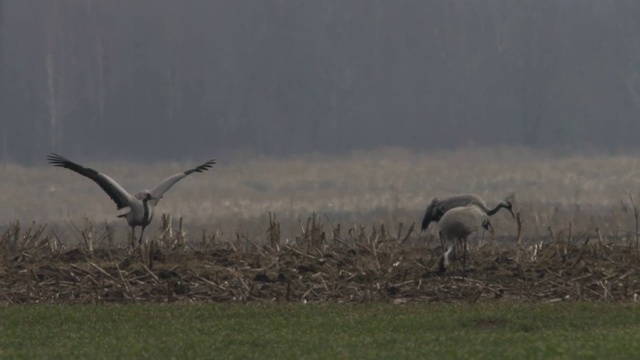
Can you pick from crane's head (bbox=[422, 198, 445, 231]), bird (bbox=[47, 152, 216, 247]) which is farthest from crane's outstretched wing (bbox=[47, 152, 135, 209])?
crane's head (bbox=[422, 198, 445, 231])

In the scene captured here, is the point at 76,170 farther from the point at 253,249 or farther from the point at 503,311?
the point at 503,311

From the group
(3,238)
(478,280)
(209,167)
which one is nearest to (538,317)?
(478,280)

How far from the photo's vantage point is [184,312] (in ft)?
80.2

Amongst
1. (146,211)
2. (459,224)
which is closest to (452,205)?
(459,224)

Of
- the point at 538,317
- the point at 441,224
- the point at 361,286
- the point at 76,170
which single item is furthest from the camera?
the point at 76,170

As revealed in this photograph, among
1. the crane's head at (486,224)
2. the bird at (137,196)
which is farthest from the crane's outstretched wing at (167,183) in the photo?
the crane's head at (486,224)

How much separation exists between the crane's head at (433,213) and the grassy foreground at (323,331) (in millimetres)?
8953

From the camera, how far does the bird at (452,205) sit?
1321 inches

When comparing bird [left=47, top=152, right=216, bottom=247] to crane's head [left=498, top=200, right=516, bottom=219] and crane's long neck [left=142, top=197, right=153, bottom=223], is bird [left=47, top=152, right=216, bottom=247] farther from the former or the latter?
crane's head [left=498, top=200, right=516, bottom=219]

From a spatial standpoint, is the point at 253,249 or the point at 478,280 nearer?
the point at 478,280

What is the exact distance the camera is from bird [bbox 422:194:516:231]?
33562 mm

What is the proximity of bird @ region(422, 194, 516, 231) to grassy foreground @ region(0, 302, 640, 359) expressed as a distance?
833 centimetres

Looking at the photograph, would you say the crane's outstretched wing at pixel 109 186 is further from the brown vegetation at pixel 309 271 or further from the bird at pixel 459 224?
the bird at pixel 459 224

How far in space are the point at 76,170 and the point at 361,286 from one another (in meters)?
9.03
